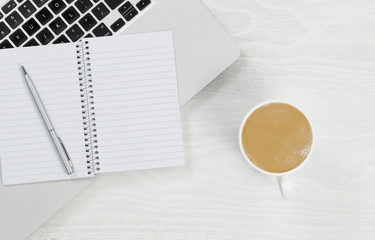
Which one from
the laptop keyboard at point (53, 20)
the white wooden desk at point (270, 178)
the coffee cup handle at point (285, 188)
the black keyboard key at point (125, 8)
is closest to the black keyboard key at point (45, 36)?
the laptop keyboard at point (53, 20)

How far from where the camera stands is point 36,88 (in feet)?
1.96

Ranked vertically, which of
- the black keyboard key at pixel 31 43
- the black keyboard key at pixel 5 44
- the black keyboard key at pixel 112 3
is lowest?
the black keyboard key at pixel 31 43

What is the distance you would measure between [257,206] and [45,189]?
320 millimetres

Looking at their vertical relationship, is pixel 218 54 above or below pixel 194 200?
above

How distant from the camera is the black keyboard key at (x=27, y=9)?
1.94 feet

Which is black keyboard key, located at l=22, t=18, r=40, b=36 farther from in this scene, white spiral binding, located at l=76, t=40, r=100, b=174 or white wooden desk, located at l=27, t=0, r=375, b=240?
white wooden desk, located at l=27, t=0, r=375, b=240

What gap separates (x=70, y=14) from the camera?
1.95 feet

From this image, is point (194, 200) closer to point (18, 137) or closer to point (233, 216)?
point (233, 216)

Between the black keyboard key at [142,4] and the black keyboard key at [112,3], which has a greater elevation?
the black keyboard key at [112,3]

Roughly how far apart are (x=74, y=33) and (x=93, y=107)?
0.11m

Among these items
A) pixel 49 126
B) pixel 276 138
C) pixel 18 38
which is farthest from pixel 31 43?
pixel 276 138

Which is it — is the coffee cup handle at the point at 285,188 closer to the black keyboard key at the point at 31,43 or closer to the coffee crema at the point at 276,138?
the coffee crema at the point at 276,138

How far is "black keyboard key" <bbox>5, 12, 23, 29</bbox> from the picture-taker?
591 mm

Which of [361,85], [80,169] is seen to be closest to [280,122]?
[361,85]
